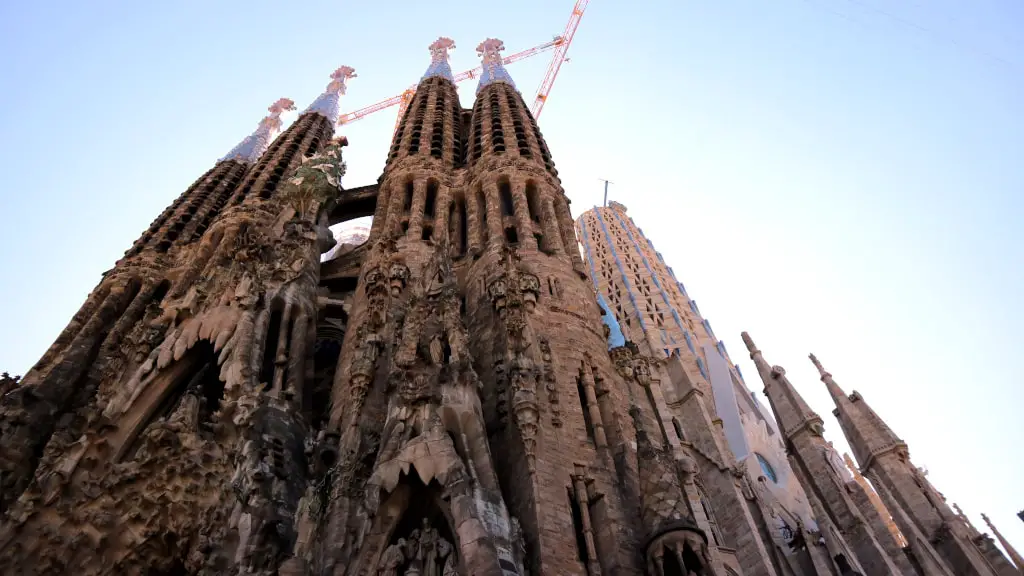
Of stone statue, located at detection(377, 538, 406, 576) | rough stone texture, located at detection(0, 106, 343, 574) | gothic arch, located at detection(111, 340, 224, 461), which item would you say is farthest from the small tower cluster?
gothic arch, located at detection(111, 340, 224, 461)

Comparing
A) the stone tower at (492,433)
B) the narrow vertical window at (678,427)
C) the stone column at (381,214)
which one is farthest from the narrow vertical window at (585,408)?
the stone column at (381,214)

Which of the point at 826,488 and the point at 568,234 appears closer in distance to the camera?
the point at 826,488

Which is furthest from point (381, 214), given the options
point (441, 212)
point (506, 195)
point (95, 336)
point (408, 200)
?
point (95, 336)

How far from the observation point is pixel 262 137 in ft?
137

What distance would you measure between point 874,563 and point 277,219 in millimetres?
18887

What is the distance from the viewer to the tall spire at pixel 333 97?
1647 inches

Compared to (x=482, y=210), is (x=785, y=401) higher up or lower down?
lower down

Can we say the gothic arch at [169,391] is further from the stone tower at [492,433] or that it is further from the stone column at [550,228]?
the stone column at [550,228]

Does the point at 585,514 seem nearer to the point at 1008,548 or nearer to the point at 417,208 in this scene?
the point at 417,208

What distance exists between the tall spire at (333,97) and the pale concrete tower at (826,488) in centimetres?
2666

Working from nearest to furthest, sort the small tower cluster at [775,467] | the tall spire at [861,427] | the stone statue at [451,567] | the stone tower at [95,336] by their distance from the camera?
1. the stone statue at [451,567]
2. the stone tower at [95,336]
3. the small tower cluster at [775,467]
4. the tall spire at [861,427]

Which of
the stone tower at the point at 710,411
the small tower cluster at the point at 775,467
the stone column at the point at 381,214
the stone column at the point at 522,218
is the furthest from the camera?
the stone column at the point at 381,214

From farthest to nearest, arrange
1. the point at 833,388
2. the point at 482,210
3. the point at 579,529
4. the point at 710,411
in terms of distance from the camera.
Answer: the point at 833,388
the point at 710,411
the point at 482,210
the point at 579,529

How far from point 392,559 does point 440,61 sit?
1329 inches
